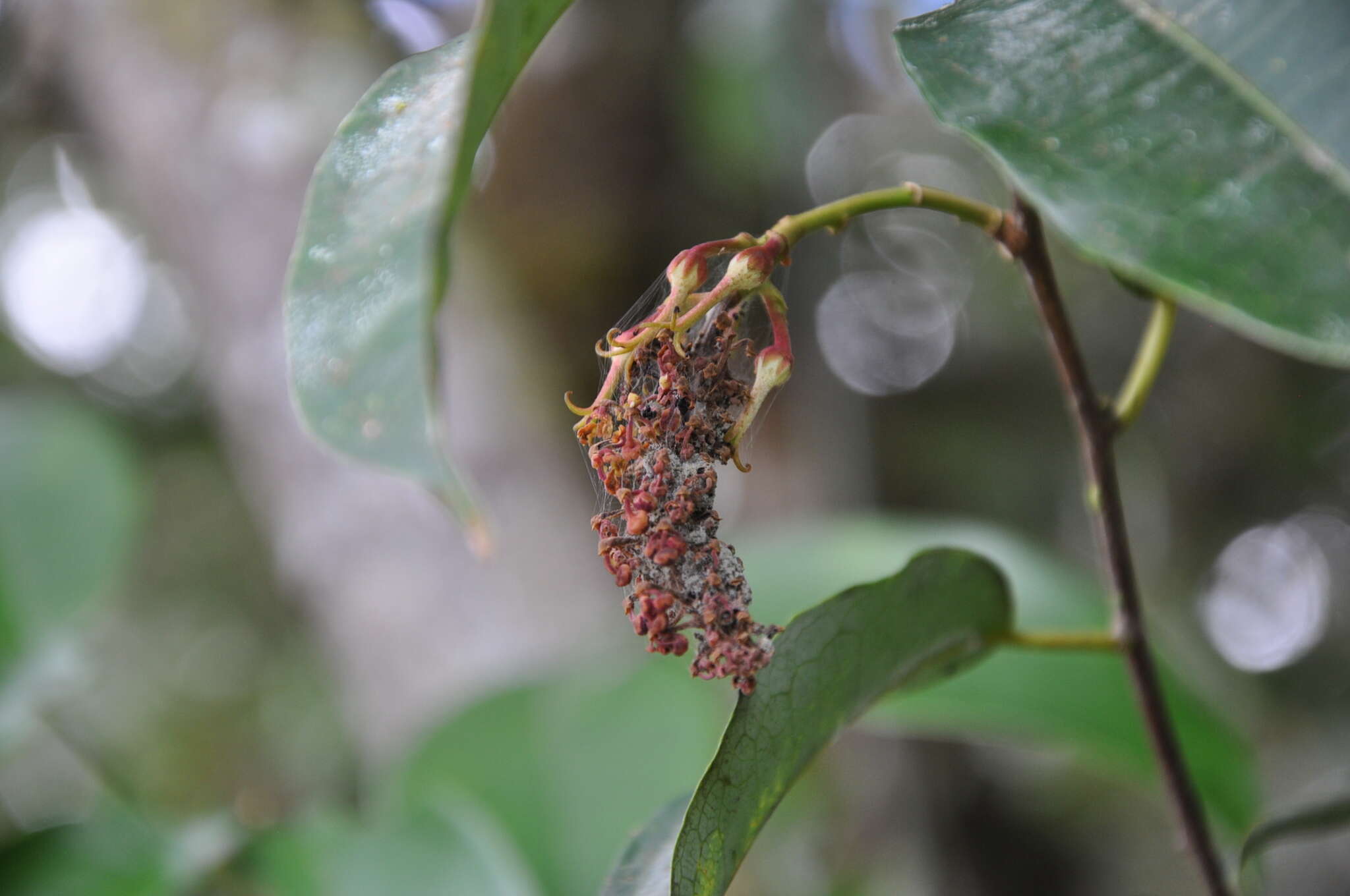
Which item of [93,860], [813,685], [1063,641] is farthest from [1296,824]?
[93,860]

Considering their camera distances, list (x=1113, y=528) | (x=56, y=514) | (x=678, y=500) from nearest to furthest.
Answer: (x=678, y=500) → (x=1113, y=528) → (x=56, y=514)

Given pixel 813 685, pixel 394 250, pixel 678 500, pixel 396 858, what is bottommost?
pixel 396 858

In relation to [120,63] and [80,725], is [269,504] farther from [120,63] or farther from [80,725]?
[80,725]

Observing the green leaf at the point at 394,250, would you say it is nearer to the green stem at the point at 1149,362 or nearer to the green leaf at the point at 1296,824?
the green stem at the point at 1149,362

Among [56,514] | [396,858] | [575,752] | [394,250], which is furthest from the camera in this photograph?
[56,514]

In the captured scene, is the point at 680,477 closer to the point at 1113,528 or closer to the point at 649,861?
the point at 649,861

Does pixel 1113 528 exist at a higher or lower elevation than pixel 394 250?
lower

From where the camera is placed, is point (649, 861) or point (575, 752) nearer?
point (649, 861)

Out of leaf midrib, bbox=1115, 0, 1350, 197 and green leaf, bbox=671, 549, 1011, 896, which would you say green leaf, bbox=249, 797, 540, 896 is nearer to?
green leaf, bbox=671, 549, 1011, 896
